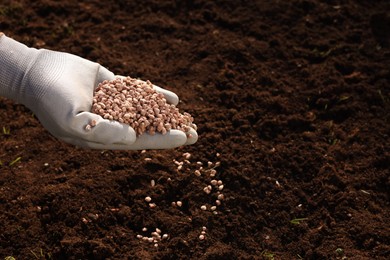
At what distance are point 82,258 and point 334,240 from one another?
4.57 feet

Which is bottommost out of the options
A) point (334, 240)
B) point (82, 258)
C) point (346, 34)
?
point (82, 258)

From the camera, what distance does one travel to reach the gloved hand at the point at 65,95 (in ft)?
9.89

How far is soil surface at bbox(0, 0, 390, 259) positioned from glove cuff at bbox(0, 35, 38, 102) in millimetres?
549

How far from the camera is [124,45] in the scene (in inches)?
175

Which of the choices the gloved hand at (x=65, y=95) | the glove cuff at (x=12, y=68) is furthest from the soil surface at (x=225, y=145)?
the glove cuff at (x=12, y=68)

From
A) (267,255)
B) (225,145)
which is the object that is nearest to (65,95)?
(225,145)

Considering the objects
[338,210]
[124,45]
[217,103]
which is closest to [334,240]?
[338,210]

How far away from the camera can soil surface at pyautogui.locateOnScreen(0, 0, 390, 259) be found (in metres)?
3.37

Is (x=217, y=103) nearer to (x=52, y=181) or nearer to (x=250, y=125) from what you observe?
(x=250, y=125)

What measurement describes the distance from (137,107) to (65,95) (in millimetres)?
404

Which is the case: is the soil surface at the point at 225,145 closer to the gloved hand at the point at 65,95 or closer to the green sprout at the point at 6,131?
the green sprout at the point at 6,131

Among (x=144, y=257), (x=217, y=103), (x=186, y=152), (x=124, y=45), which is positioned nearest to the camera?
(x=144, y=257)

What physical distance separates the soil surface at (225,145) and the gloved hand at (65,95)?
0.45m

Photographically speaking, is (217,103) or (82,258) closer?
(82,258)
